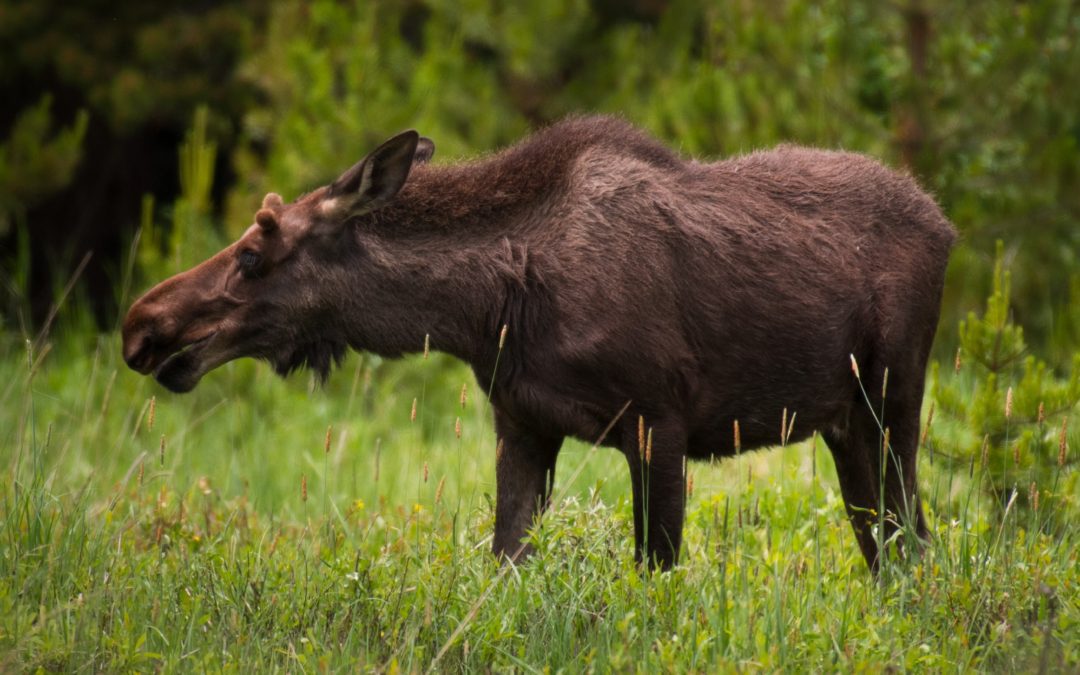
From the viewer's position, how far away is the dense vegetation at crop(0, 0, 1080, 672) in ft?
15.7

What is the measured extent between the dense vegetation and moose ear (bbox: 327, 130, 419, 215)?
864 mm

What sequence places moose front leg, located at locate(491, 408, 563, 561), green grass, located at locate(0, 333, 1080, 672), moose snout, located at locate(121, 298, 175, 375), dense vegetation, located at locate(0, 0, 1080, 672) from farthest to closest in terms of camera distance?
1. moose front leg, located at locate(491, 408, 563, 561)
2. moose snout, located at locate(121, 298, 175, 375)
3. dense vegetation, located at locate(0, 0, 1080, 672)
4. green grass, located at locate(0, 333, 1080, 672)

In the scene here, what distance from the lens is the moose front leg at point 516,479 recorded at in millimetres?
5809

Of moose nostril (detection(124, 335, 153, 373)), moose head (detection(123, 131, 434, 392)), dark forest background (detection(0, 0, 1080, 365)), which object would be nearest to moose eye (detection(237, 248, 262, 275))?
moose head (detection(123, 131, 434, 392))

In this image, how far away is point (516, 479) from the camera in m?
5.83

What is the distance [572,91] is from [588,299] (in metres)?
7.42

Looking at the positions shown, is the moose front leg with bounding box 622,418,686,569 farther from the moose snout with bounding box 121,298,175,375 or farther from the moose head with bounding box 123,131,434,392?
the moose snout with bounding box 121,298,175,375

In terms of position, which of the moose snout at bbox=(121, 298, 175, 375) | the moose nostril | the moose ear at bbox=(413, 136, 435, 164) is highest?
the moose ear at bbox=(413, 136, 435, 164)

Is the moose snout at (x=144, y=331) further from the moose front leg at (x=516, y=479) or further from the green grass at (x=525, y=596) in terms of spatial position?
the moose front leg at (x=516, y=479)

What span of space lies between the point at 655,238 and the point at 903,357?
1240 mm

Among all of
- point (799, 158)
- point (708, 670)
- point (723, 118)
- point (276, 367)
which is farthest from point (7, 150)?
point (708, 670)

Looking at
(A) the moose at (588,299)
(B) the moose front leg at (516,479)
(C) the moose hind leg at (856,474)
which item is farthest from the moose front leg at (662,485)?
(C) the moose hind leg at (856,474)

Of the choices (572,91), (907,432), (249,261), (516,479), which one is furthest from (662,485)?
(572,91)

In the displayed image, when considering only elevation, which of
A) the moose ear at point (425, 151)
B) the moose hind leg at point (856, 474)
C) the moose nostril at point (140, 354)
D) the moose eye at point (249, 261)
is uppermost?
the moose ear at point (425, 151)
